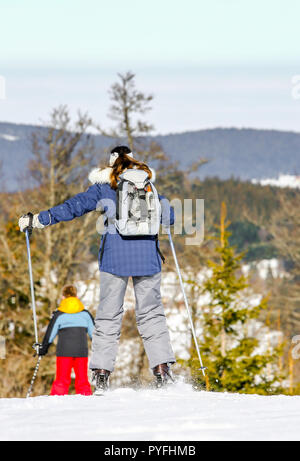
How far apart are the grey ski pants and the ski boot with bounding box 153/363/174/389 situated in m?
0.04

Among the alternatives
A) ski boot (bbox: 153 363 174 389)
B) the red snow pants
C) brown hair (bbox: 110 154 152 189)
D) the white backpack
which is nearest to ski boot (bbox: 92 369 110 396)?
ski boot (bbox: 153 363 174 389)

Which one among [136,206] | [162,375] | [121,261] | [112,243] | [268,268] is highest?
[136,206]

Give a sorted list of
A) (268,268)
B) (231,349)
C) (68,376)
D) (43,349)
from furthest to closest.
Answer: (268,268) < (231,349) < (68,376) < (43,349)

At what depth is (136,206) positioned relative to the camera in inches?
238

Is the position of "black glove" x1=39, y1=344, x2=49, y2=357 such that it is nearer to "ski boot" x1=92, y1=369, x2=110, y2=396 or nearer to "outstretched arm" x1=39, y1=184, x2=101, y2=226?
"ski boot" x1=92, y1=369, x2=110, y2=396

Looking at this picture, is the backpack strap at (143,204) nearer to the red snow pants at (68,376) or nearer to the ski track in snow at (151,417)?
the ski track in snow at (151,417)

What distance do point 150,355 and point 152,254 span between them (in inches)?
30.4

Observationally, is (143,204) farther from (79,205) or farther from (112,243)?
(79,205)

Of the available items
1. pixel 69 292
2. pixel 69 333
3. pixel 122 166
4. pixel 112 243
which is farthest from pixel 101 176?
pixel 69 333

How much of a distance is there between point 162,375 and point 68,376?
2010 mm

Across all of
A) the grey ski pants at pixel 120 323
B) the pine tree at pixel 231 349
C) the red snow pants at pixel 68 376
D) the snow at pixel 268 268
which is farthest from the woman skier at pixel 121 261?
the snow at pixel 268 268

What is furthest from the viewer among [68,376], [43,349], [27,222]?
[68,376]
